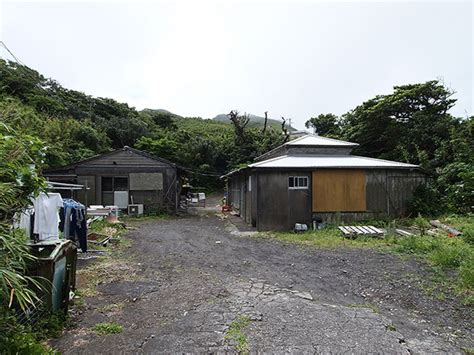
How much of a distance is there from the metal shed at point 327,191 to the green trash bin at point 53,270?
8338 millimetres

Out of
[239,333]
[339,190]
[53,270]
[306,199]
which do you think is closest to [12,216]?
[53,270]

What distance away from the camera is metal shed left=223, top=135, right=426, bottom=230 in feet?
39.4

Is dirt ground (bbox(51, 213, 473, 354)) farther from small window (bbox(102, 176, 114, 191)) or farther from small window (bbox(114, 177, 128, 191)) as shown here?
small window (bbox(102, 176, 114, 191))

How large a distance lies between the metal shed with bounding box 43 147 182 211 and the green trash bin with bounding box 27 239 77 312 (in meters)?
13.7

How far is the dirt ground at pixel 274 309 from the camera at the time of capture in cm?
349

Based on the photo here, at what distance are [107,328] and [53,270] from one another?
0.98m

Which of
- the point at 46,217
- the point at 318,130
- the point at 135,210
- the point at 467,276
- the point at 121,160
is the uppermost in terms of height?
the point at 318,130

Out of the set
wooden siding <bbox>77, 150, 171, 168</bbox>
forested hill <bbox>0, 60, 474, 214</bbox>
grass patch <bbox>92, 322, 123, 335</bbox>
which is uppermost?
forested hill <bbox>0, 60, 474, 214</bbox>

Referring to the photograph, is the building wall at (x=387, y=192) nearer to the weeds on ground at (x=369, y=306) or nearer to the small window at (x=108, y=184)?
the weeds on ground at (x=369, y=306)

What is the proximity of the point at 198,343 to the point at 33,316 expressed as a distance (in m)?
1.97

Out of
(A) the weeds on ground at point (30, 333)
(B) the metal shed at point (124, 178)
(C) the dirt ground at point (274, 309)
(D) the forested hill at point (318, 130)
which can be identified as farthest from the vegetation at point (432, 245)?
(B) the metal shed at point (124, 178)

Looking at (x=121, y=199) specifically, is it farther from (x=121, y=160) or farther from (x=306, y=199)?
(x=306, y=199)

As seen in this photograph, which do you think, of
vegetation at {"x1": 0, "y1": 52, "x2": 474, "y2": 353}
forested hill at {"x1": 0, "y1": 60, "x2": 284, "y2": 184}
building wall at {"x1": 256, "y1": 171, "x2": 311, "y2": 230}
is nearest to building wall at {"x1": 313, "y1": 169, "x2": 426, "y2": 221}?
vegetation at {"x1": 0, "y1": 52, "x2": 474, "y2": 353}

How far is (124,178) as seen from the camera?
58.7 feet
